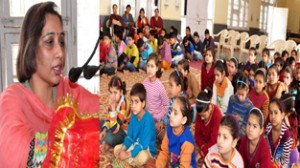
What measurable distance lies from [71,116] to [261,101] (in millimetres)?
1645

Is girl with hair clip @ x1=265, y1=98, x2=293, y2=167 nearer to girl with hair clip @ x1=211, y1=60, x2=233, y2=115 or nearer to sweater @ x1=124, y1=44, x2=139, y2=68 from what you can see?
girl with hair clip @ x1=211, y1=60, x2=233, y2=115

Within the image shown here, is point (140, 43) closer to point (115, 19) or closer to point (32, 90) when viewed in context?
point (115, 19)

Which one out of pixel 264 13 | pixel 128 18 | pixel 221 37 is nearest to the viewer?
pixel 264 13

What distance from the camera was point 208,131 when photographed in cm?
176

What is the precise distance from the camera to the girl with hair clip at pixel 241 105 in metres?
1.93

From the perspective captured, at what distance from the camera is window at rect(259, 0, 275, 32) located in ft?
15.0

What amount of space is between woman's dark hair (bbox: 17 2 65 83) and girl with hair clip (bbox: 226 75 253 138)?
4.68ft

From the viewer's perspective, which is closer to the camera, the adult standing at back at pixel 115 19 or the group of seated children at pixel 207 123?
the group of seated children at pixel 207 123

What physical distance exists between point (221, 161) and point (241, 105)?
2.26 ft

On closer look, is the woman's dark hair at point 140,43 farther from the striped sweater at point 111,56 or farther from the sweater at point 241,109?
the sweater at point 241,109

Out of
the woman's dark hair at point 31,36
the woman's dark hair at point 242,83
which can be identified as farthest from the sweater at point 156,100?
the woman's dark hair at point 31,36

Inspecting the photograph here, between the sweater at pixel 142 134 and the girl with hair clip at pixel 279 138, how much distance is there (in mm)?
582

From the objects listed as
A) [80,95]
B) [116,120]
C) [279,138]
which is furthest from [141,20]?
[80,95]

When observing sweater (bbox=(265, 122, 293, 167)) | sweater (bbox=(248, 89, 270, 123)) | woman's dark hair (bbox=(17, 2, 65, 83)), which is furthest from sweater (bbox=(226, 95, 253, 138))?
woman's dark hair (bbox=(17, 2, 65, 83))
